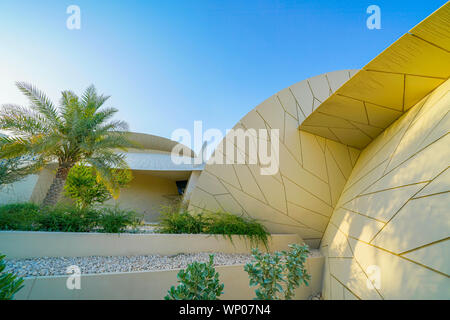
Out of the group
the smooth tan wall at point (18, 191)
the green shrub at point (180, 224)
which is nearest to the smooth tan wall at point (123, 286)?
the green shrub at point (180, 224)

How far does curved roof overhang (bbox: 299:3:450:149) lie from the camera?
2.87 m

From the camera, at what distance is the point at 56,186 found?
5711 millimetres

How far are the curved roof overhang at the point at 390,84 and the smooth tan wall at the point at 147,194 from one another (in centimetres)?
1090

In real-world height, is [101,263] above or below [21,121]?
below

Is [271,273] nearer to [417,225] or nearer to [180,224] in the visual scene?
[417,225]

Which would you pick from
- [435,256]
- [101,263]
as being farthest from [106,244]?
[435,256]

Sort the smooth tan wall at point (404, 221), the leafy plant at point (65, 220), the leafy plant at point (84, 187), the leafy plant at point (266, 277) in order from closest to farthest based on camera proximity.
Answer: the smooth tan wall at point (404, 221) < the leafy plant at point (266, 277) < the leafy plant at point (65, 220) < the leafy plant at point (84, 187)

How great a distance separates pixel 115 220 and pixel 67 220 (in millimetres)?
988

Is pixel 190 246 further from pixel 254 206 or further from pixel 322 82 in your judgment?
pixel 322 82

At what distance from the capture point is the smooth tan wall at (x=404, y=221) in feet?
6.32

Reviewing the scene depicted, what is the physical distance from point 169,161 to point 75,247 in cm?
867

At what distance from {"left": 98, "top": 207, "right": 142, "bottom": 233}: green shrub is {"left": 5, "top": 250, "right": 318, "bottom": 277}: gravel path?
0.60m

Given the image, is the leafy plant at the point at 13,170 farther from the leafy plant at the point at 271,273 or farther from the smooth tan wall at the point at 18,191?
the leafy plant at the point at 271,273

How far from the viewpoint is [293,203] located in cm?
561
